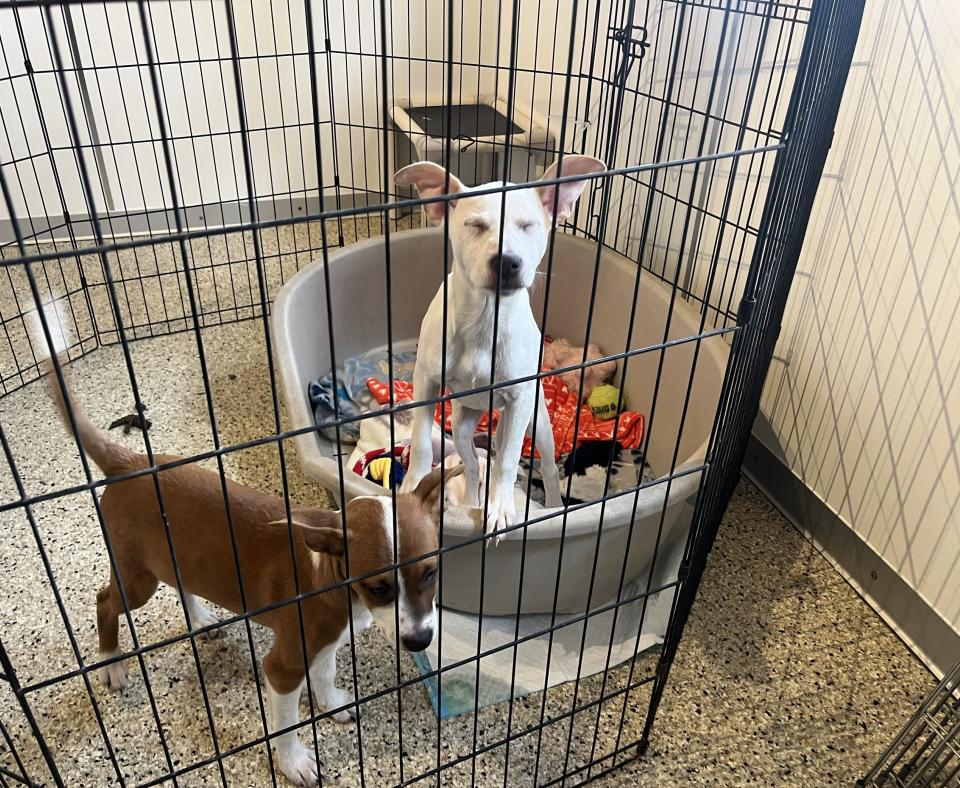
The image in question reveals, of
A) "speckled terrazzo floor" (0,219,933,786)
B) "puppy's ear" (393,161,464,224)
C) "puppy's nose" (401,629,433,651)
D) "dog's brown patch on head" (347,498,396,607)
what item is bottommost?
"speckled terrazzo floor" (0,219,933,786)

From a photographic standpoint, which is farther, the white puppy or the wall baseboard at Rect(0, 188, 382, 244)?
the wall baseboard at Rect(0, 188, 382, 244)

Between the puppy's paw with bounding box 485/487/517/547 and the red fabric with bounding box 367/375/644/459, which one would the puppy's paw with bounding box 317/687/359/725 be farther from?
the red fabric with bounding box 367/375/644/459

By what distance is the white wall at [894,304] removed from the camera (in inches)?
62.4

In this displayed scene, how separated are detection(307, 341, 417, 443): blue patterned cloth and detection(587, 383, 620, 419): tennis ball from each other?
1.96 ft

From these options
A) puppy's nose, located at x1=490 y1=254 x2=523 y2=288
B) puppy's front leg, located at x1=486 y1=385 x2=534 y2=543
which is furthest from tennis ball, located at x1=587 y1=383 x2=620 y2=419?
puppy's nose, located at x1=490 y1=254 x2=523 y2=288

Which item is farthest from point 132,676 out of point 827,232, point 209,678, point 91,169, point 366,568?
point 91,169

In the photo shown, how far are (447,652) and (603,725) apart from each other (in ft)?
1.16

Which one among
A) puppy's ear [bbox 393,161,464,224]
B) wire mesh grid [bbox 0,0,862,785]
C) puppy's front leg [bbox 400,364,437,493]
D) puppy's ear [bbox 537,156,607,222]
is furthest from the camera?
puppy's front leg [bbox 400,364,437,493]

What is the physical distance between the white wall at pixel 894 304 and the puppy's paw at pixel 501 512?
91 centimetres

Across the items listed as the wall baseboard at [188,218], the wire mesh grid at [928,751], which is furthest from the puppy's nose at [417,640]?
the wall baseboard at [188,218]

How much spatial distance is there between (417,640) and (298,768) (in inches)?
19.2

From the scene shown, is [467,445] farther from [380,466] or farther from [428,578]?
[428,578]

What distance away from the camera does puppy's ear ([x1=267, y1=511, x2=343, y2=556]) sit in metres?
0.99

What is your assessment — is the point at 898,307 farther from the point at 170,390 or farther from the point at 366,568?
the point at 170,390
